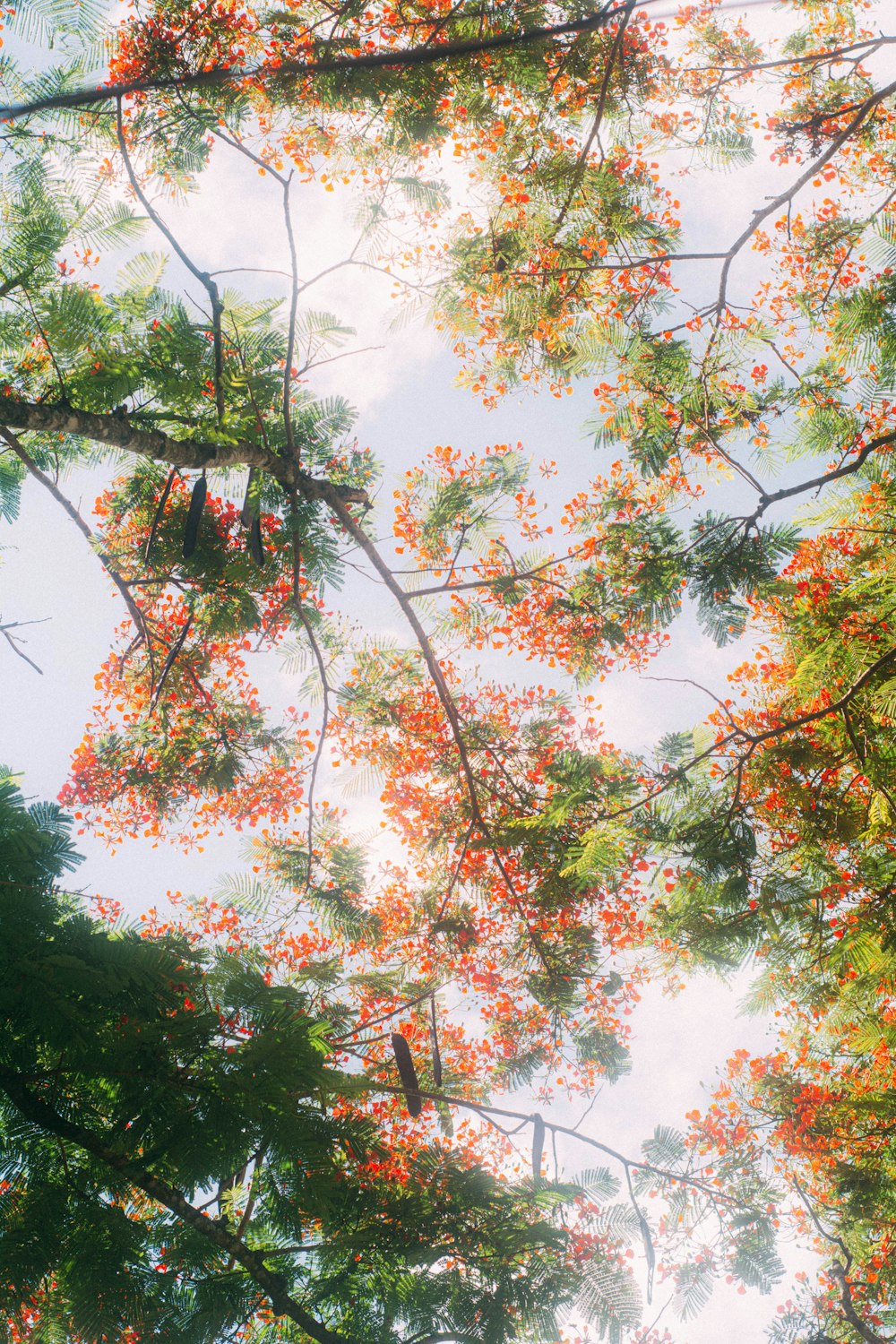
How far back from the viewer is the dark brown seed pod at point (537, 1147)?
336cm

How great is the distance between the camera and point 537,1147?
135 inches

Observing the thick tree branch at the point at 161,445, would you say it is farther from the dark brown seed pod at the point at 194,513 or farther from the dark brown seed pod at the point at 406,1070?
the dark brown seed pod at the point at 406,1070

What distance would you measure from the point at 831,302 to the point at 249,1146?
5733 millimetres

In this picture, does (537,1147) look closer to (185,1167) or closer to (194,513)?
(185,1167)

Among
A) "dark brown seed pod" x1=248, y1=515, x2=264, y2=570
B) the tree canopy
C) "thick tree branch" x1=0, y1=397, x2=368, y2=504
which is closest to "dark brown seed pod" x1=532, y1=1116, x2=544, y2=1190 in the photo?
the tree canopy

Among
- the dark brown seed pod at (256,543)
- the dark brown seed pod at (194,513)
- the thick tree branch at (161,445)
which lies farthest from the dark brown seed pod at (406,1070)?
the thick tree branch at (161,445)

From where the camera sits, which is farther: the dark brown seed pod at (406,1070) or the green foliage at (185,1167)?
the dark brown seed pod at (406,1070)

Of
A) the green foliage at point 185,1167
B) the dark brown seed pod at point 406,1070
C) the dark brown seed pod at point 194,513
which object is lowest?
the green foliage at point 185,1167

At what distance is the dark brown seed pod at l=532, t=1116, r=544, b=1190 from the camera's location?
3361 millimetres

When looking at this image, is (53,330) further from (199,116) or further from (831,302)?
(831,302)

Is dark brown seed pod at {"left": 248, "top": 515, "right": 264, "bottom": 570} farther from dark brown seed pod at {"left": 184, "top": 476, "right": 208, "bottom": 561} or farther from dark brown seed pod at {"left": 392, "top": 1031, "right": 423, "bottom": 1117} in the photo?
dark brown seed pod at {"left": 392, "top": 1031, "right": 423, "bottom": 1117}

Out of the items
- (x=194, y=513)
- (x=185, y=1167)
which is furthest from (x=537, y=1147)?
(x=194, y=513)

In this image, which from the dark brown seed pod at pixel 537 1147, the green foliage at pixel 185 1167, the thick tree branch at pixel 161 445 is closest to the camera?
the green foliage at pixel 185 1167

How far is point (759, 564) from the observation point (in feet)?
12.8
